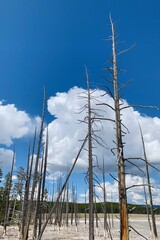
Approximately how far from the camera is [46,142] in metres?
19.7

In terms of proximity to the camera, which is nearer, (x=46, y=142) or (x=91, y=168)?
(x=91, y=168)

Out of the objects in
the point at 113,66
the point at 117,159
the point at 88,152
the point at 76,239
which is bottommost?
the point at 76,239

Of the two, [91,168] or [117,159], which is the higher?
[91,168]

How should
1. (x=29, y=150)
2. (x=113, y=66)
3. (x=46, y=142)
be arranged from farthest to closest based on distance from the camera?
(x=29, y=150) → (x=46, y=142) → (x=113, y=66)

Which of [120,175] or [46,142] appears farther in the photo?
[46,142]

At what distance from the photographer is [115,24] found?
817cm

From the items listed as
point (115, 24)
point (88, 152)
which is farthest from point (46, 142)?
→ point (115, 24)

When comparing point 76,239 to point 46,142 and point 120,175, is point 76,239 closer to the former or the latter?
point 46,142

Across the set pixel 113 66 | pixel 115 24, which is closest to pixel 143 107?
pixel 113 66

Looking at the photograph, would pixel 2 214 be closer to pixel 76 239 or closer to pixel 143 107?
pixel 76 239

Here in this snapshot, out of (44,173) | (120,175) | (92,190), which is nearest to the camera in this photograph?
(120,175)

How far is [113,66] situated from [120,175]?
3315mm

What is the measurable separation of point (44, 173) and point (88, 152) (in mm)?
5542

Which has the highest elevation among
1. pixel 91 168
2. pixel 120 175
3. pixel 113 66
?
pixel 113 66
